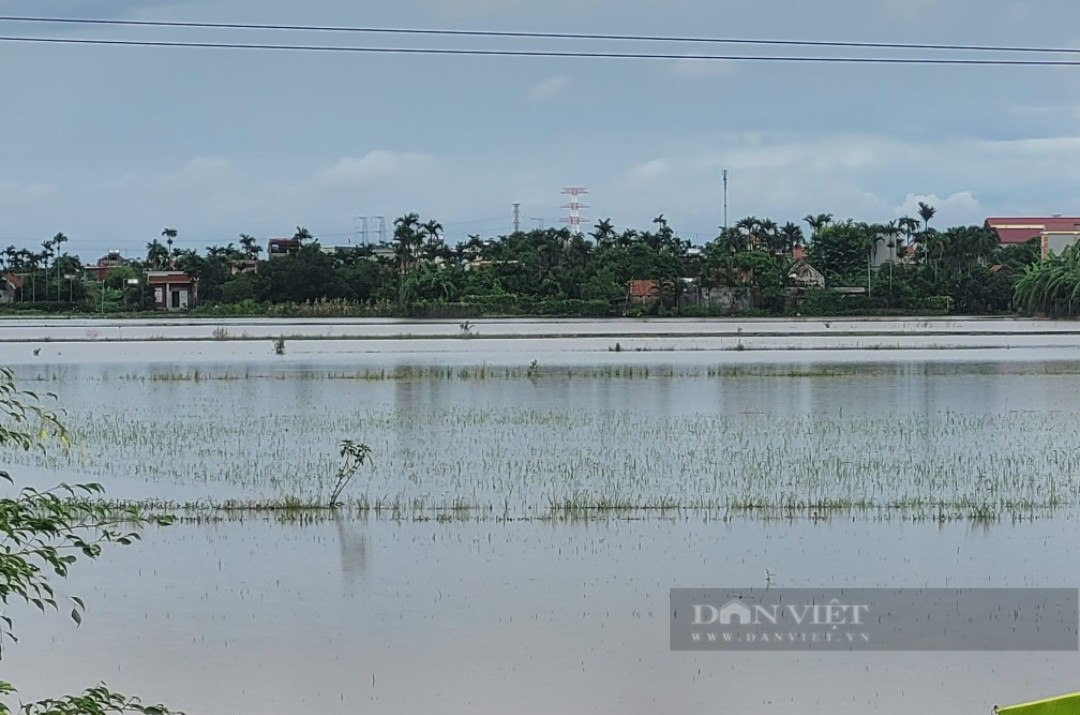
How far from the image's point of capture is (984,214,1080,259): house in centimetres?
7319

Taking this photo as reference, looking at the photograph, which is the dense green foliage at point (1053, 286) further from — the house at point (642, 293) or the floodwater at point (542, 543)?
the floodwater at point (542, 543)

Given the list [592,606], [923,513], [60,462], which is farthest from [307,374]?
[592,606]

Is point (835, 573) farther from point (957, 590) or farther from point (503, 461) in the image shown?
point (503, 461)

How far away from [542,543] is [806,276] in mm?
57251

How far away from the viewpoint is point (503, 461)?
13.5 meters

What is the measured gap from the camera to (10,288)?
232 feet

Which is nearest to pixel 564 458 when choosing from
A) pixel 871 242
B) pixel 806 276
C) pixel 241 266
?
pixel 806 276

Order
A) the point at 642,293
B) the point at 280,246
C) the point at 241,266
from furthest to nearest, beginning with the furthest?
the point at 280,246, the point at 241,266, the point at 642,293

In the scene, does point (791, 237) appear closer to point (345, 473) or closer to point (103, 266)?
point (103, 266)

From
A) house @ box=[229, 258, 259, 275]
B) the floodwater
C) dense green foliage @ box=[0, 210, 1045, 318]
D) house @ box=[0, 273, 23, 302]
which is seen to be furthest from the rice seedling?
house @ box=[0, 273, 23, 302]

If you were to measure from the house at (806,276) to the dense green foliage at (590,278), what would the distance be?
119 mm

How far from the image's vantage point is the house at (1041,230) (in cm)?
7319

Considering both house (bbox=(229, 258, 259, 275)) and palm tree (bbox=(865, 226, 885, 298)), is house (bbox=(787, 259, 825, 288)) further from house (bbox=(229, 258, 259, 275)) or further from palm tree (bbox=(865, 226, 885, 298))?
house (bbox=(229, 258, 259, 275))

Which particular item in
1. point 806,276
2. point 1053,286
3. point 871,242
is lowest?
point 1053,286
